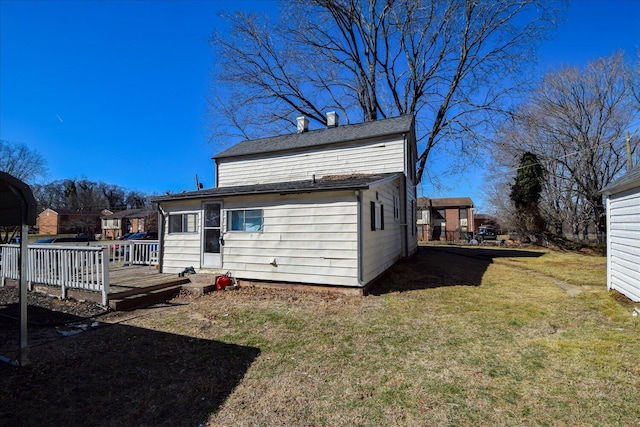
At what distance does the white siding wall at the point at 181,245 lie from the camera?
31.3ft

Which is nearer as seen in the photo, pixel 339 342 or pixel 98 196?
pixel 339 342

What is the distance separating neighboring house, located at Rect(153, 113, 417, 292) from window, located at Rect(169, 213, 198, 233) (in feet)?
0.10

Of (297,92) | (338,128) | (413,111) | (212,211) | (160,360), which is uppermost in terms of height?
(297,92)

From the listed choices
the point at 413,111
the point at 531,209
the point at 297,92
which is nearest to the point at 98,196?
the point at 297,92

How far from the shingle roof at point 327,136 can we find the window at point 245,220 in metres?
6.11

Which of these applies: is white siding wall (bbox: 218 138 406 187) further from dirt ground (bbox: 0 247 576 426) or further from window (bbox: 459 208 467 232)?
window (bbox: 459 208 467 232)

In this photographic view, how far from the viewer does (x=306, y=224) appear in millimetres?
8062

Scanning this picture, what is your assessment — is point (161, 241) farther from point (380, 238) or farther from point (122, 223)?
point (122, 223)

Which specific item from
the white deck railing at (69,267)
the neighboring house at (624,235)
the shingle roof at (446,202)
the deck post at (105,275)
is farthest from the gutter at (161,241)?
the shingle roof at (446,202)

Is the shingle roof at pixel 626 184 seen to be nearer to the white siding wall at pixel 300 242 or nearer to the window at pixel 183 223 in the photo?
the white siding wall at pixel 300 242

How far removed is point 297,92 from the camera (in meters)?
22.4

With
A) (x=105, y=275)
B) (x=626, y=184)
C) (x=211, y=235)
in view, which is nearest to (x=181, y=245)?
(x=211, y=235)

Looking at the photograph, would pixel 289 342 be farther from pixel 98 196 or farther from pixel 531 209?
pixel 98 196

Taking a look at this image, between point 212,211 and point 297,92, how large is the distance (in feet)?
51.4
